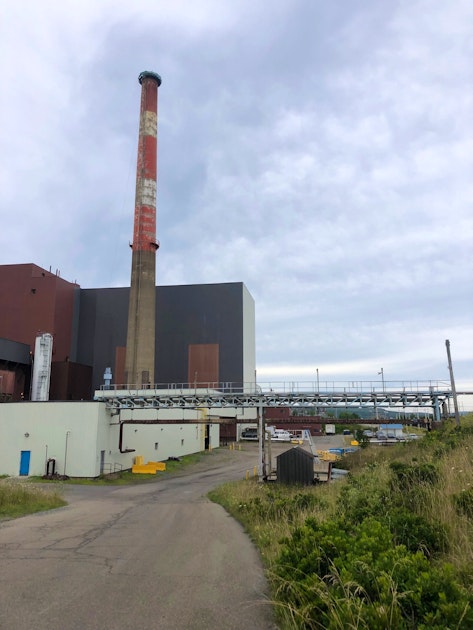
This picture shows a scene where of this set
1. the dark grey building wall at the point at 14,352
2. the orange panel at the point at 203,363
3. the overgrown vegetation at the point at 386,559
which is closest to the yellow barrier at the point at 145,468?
the dark grey building wall at the point at 14,352

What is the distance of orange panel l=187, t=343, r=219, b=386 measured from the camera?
55062mm

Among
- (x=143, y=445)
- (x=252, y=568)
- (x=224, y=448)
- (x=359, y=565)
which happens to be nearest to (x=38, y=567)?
(x=252, y=568)

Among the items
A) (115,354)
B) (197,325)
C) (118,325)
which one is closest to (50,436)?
(115,354)

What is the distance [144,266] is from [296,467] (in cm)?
2780

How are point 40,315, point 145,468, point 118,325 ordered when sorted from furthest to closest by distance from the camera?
point 118,325 → point 40,315 → point 145,468

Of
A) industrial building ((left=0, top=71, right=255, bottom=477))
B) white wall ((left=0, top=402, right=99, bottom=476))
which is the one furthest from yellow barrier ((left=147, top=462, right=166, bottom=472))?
white wall ((left=0, top=402, right=99, bottom=476))

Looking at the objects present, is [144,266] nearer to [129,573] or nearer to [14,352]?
[14,352]

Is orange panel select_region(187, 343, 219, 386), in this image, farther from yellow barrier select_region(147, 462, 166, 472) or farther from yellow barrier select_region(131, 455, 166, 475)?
yellow barrier select_region(131, 455, 166, 475)

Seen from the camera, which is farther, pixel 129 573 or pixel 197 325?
pixel 197 325

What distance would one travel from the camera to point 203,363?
55.5m

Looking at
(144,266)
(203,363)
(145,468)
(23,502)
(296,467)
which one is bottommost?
(145,468)

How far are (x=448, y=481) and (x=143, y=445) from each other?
31559 millimetres

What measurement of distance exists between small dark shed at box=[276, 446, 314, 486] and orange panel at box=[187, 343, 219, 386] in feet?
98.8

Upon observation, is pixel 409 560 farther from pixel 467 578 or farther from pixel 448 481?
pixel 448 481
